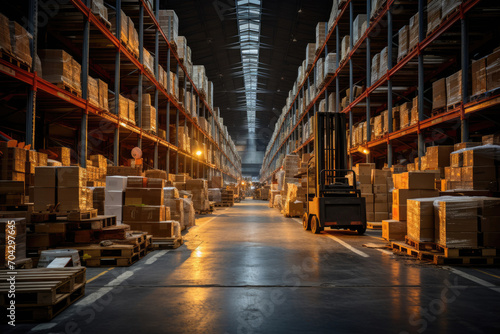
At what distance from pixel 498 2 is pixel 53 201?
9.54m

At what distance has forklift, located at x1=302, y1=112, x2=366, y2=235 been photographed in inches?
320

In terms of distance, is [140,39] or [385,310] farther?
[140,39]

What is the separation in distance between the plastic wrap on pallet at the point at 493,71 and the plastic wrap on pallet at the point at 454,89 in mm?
990

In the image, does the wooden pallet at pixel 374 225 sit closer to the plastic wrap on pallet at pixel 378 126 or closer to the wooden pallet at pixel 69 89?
the plastic wrap on pallet at pixel 378 126

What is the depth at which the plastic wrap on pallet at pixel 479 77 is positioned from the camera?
693 cm

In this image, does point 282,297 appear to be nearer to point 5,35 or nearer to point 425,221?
point 425,221

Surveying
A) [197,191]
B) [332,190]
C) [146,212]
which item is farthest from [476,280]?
[197,191]

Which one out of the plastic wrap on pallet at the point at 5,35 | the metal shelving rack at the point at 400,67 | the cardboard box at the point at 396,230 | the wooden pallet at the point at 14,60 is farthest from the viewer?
the metal shelving rack at the point at 400,67

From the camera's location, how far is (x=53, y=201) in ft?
17.3

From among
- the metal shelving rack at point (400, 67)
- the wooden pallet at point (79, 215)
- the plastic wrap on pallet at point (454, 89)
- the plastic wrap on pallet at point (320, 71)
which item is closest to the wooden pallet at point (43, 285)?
the wooden pallet at point (79, 215)

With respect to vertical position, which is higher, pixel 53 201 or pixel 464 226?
pixel 53 201

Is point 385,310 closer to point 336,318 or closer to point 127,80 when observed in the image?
point 336,318

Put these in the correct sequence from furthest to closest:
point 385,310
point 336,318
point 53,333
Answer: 1. point 385,310
2. point 336,318
3. point 53,333

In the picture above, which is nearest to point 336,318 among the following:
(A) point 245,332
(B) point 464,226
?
(A) point 245,332
